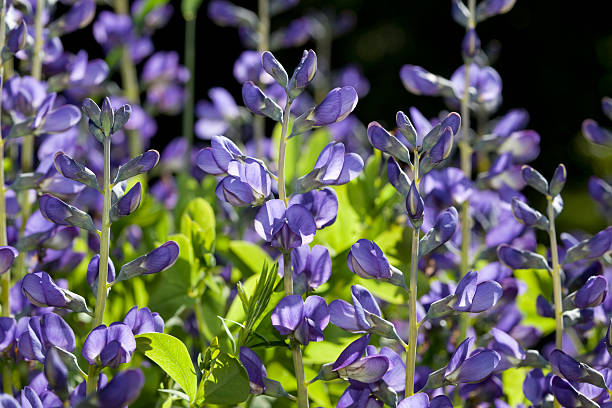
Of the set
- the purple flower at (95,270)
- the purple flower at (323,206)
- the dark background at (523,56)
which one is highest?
the purple flower at (323,206)

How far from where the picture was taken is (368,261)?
0.47m

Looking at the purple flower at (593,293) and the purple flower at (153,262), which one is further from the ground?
the purple flower at (153,262)

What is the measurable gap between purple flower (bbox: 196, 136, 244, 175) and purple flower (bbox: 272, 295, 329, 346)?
107 millimetres

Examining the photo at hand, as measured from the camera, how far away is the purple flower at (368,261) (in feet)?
1.55

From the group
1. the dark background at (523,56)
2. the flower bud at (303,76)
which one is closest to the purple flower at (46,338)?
the flower bud at (303,76)

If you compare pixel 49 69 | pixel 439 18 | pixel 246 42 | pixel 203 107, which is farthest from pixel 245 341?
pixel 439 18

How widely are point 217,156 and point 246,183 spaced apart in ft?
0.10

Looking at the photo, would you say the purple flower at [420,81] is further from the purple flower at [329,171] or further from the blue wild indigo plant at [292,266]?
the purple flower at [329,171]

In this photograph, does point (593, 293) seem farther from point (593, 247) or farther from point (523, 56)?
point (523, 56)

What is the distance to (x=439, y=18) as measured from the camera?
4941mm

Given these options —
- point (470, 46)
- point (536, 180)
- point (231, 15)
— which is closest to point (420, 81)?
point (470, 46)

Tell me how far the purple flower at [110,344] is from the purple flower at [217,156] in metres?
0.13

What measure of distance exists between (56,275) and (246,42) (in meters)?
0.57

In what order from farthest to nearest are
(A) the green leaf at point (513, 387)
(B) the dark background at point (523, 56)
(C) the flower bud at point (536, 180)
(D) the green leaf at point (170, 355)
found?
(B) the dark background at point (523, 56)
(A) the green leaf at point (513, 387)
(C) the flower bud at point (536, 180)
(D) the green leaf at point (170, 355)
